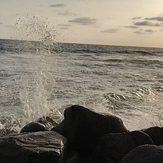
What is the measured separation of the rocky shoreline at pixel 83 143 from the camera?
2564 millimetres

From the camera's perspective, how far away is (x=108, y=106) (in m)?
7.18

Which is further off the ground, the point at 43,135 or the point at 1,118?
the point at 43,135

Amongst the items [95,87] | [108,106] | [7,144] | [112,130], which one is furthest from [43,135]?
[95,87]

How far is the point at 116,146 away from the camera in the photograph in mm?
3109

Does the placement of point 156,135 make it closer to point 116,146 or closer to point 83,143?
point 116,146

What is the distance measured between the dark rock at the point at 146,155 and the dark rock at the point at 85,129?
1150 mm

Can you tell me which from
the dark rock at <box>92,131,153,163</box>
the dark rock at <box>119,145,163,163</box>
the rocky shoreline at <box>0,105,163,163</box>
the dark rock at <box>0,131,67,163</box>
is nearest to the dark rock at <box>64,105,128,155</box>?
the rocky shoreline at <box>0,105,163,163</box>

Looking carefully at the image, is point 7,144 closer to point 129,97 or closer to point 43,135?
point 43,135

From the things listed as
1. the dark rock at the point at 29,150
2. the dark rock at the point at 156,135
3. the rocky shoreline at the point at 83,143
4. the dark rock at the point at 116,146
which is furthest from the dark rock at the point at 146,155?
the dark rock at the point at 156,135

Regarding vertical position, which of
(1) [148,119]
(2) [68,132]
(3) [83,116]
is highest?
(3) [83,116]

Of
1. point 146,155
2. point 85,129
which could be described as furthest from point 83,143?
point 146,155

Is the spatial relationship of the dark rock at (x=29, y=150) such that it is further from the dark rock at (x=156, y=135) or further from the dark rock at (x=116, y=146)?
the dark rock at (x=156, y=135)

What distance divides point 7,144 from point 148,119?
4371 millimetres

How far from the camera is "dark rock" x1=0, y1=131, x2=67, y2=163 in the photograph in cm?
258
